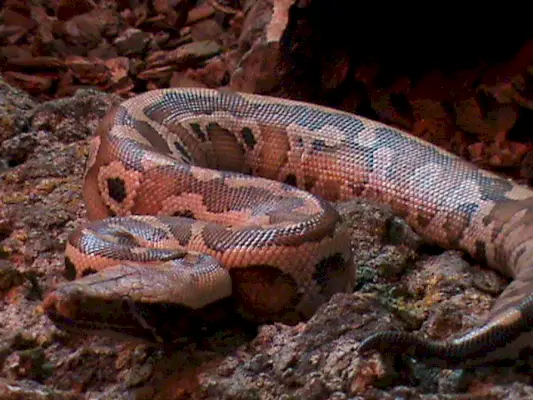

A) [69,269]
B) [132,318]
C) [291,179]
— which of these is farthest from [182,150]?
[132,318]

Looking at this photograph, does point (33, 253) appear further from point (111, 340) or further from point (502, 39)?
point (502, 39)

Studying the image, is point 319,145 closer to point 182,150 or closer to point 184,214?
point 182,150

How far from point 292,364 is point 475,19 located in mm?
4013

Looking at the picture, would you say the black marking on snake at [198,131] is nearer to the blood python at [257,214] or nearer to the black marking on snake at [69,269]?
the blood python at [257,214]

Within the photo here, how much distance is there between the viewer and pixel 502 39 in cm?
627

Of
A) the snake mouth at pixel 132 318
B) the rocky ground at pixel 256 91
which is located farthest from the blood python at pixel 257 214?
the rocky ground at pixel 256 91

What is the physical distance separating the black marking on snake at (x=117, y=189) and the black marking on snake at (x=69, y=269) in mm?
841

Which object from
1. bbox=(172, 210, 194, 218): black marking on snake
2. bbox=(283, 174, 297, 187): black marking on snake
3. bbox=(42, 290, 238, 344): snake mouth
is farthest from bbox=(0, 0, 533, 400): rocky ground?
bbox=(283, 174, 297, 187): black marking on snake

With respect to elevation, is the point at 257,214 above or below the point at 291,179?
above

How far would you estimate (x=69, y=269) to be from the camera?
368 centimetres

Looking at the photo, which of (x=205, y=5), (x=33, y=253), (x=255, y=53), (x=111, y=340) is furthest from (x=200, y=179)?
(x=205, y=5)

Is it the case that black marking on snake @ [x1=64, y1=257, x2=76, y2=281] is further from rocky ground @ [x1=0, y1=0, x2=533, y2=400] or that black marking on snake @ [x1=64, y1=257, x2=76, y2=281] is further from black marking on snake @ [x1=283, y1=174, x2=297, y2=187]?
black marking on snake @ [x1=283, y1=174, x2=297, y2=187]

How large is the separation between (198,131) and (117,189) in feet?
3.23

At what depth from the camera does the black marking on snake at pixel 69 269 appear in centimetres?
364
